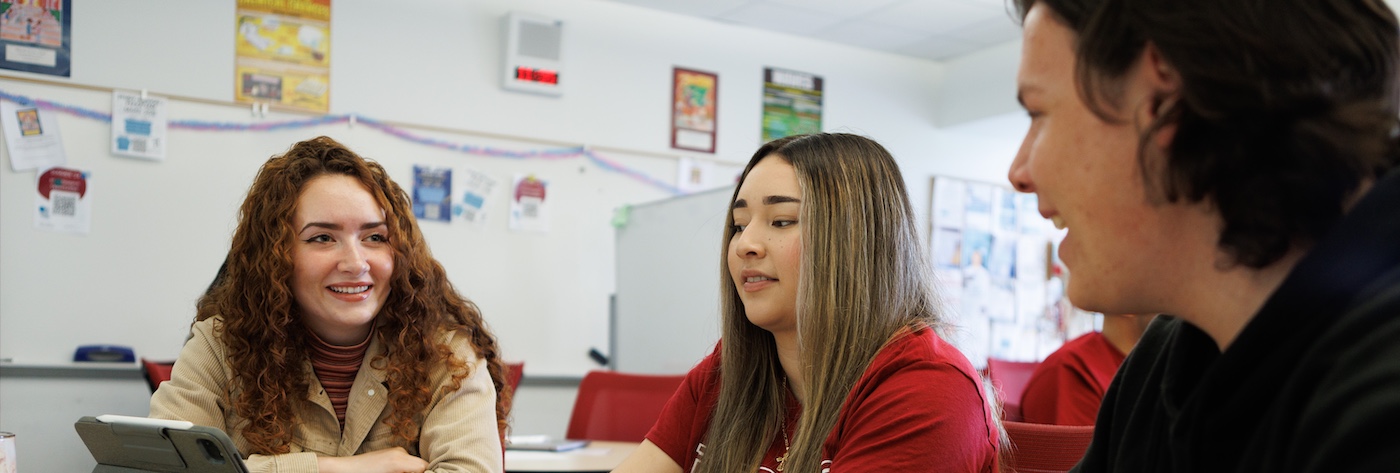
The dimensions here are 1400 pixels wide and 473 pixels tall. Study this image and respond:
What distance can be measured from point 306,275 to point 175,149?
252 centimetres

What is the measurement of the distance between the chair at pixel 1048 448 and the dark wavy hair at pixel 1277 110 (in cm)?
110

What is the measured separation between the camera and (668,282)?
4.40 metres

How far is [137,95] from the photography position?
13.0 ft

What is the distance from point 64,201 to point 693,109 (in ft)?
8.92

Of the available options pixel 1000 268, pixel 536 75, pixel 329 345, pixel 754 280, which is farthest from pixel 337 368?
pixel 1000 268

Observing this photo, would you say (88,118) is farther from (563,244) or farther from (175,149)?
(563,244)

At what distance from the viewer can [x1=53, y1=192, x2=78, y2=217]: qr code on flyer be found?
3.86 metres

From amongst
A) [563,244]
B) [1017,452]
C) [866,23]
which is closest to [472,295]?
[563,244]

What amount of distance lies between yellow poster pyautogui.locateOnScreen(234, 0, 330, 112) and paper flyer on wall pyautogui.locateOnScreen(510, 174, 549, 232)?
0.88 meters

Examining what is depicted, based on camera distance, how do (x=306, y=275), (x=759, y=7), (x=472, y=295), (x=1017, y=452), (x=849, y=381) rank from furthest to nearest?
(x=759, y=7), (x=472, y=295), (x=306, y=275), (x=1017, y=452), (x=849, y=381)

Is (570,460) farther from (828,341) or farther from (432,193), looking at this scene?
(432,193)

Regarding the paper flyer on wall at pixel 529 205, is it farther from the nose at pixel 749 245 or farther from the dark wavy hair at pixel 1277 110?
the dark wavy hair at pixel 1277 110

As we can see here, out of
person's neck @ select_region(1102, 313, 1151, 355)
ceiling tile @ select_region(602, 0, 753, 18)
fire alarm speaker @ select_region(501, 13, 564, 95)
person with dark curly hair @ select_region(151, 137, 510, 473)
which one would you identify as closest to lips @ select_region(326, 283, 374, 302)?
person with dark curly hair @ select_region(151, 137, 510, 473)

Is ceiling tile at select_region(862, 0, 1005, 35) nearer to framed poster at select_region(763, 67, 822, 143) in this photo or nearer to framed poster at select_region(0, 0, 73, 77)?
framed poster at select_region(763, 67, 822, 143)
